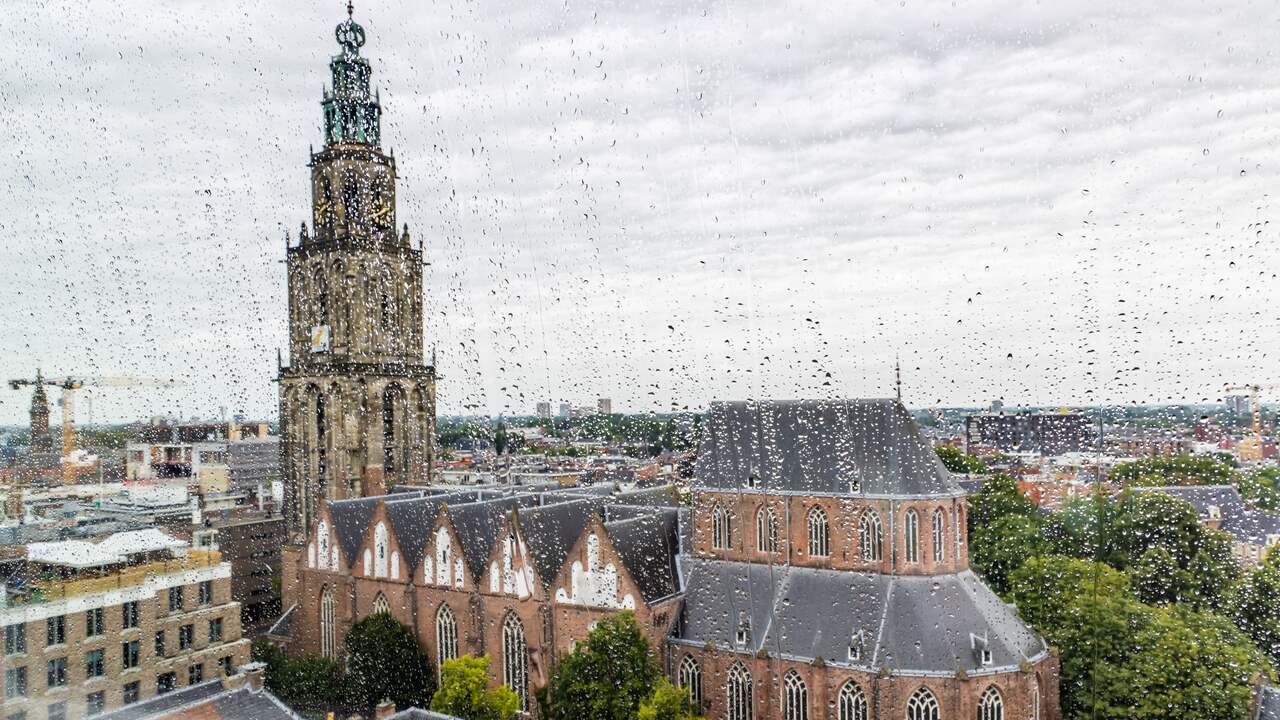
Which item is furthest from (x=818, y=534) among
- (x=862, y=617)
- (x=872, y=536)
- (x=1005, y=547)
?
(x=1005, y=547)

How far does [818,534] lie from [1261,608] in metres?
21.5

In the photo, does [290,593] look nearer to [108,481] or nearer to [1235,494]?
[108,481]

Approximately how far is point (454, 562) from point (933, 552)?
22.8 m

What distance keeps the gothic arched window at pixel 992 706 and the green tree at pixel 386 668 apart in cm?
2537

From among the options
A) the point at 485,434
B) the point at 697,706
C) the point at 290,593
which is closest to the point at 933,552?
the point at 697,706

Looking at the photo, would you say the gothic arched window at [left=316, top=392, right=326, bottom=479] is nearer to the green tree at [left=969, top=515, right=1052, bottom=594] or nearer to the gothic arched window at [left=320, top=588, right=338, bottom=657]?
the gothic arched window at [left=320, top=588, right=338, bottom=657]

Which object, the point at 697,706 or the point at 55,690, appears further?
the point at 697,706

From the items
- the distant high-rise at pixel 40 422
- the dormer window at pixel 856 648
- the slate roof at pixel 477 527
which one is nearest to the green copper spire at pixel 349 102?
the distant high-rise at pixel 40 422

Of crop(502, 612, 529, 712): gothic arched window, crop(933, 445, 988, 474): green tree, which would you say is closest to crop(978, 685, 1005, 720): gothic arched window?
crop(502, 612, 529, 712): gothic arched window

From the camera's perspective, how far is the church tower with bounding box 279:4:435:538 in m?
58.6

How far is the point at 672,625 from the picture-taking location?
1505 inches

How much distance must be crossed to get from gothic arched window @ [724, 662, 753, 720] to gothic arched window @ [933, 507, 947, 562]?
30.4 ft

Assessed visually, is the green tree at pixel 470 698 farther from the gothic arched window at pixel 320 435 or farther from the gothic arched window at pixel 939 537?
the gothic arched window at pixel 320 435

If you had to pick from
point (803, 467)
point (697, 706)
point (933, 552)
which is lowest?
point (697, 706)
